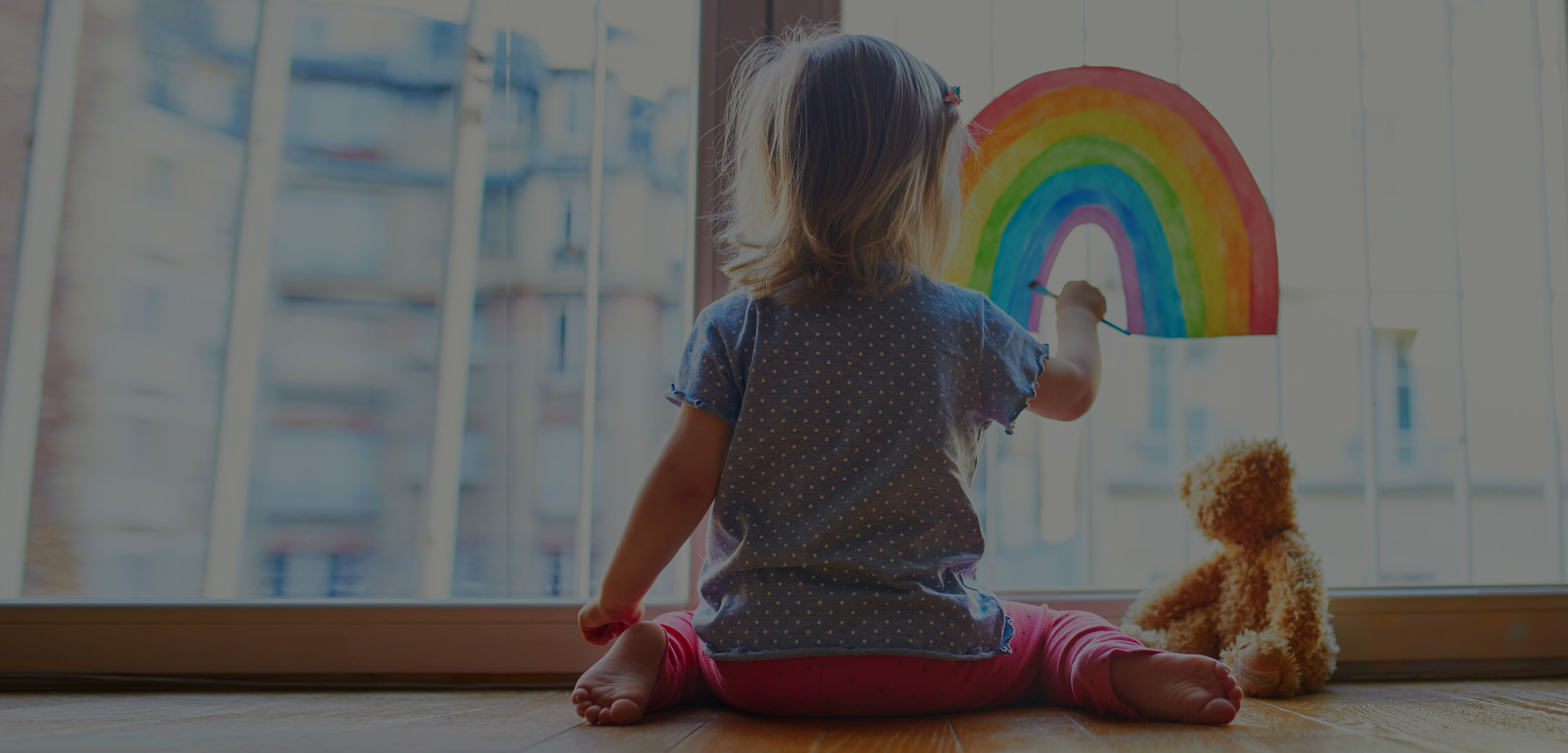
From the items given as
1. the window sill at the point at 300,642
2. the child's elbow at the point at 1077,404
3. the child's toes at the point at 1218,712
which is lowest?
the window sill at the point at 300,642

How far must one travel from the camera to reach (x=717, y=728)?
0.71 m

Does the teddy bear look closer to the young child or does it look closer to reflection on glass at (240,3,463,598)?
the young child

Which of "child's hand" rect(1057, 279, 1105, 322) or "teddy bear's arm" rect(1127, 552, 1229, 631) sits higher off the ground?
"child's hand" rect(1057, 279, 1105, 322)

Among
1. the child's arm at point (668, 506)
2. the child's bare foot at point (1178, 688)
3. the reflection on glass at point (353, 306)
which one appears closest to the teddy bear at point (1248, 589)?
the child's bare foot at point (1178, 688)

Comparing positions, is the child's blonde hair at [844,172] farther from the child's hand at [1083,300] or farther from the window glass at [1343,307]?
the window glass at [1343,307]

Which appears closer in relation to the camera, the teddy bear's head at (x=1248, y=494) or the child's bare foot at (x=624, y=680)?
the child's bare foot at (x=624, y=680)

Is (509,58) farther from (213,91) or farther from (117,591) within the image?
(117,591)

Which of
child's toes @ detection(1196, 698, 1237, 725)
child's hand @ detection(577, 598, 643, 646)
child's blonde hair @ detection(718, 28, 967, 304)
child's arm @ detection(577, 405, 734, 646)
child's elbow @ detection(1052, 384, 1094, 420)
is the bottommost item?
A: child's toes @ detection(1196, 698, 1237, 725)

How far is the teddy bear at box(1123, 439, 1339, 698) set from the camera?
2.97 ft

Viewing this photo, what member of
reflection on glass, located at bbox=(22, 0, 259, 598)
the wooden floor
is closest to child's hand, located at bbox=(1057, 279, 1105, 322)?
the wooden floor

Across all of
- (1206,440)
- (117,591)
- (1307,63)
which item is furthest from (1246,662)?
(117,591)

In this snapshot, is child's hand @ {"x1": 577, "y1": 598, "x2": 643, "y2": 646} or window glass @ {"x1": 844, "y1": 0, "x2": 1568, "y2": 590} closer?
child's hand @ {"x1": 577, "y1": 598, "x2": 643, "y2": 646}

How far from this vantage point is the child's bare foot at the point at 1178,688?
0.70m

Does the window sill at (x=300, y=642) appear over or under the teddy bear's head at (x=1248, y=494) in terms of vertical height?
under
